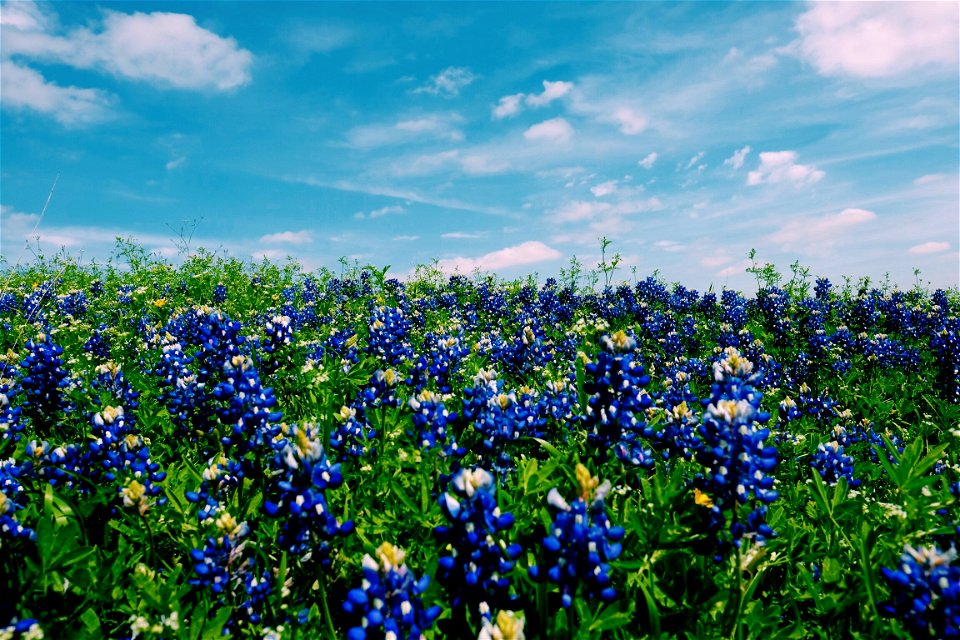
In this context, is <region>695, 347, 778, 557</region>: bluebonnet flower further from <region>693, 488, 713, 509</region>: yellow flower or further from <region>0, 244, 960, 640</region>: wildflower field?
<region>693, 488, 713, 509</region>: yellow flower

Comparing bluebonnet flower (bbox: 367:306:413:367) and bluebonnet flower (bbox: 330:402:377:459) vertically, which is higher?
bluebonnet flower (bbox: 367:306:413:367)

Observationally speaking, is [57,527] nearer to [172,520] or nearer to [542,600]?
[172,520]

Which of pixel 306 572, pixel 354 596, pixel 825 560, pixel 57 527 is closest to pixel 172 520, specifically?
pixel 57 527

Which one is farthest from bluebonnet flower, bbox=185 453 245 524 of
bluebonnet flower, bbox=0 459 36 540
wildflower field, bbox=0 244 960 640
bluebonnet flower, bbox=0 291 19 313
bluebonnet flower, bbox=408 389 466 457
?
bluebonnet flower, bbox=0 291 19 313

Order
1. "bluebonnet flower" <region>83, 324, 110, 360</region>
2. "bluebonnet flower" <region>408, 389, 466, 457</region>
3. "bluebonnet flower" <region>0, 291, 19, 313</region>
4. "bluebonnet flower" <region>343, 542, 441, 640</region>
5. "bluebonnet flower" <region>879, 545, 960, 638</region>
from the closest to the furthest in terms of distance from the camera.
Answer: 1. "bluebonnet flower" <region>343, 542, 441, 640</region>
2. "bluebonnet flower" <region>879, 545, 960, 638</region>
3. "bluebonnet flower" <region>408, 389, 466, 457</region>
4. "bluebonnet flower" <region>83, 324, 110, 360</region>
5. "bluebonnet flower" <region>0, 291, 19, 313</region>

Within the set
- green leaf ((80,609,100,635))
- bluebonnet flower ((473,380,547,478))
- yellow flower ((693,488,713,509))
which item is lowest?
green leaf ((80,609,100,635))

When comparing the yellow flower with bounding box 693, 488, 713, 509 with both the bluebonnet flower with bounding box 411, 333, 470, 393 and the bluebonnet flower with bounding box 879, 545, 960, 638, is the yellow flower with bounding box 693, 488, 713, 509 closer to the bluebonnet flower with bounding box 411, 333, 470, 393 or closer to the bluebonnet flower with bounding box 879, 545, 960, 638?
the bluebonnet flower with bounding box 879, 545, 960, 638

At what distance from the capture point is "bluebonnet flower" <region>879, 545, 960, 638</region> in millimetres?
1877

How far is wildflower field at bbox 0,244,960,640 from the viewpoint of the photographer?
2.07 m

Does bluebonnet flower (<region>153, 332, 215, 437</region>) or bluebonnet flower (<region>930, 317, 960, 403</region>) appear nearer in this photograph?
bluebonnet flower (<region>153, 332, 215, 437</region>)

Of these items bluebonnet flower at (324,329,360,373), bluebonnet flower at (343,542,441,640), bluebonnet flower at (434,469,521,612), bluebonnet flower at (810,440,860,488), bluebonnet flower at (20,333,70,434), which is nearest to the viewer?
bluebonnet flower at (343,542,441,640)

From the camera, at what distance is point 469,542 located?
200 centimetres

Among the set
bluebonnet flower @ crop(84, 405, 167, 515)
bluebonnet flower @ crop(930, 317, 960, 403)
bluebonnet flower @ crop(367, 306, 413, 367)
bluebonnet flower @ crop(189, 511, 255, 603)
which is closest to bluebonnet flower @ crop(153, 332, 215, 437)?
bluebonnet flower @ crop(84, 405, 167, 515)

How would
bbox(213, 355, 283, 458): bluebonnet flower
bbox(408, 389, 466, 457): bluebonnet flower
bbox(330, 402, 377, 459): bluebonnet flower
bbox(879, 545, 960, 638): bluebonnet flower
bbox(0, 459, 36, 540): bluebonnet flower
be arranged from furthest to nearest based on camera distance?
bbox(330, 402, 377, 459): bluebonnet flower < bbox(408, 389, 466, 457): bluebonnet flower < bbox(213, 355, 283, 458): bluebonnet flower < bbox(0, 459, 36, 540): bluebonnet flower < bbox(879, 545, 960, 638): bluebonnet flower
